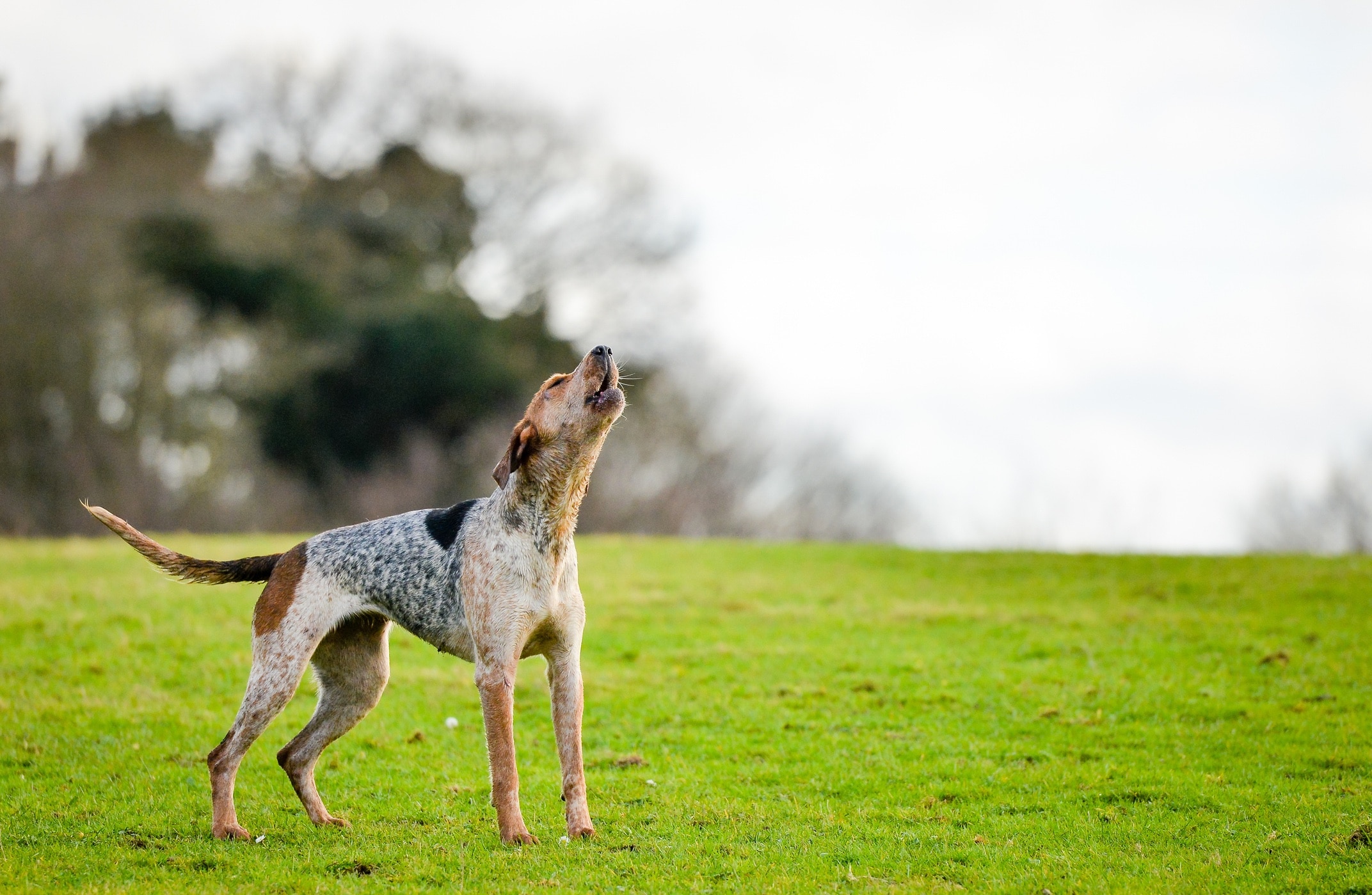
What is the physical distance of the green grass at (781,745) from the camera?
6.80 metres

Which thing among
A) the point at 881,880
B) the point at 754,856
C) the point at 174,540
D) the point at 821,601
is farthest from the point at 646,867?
the point at 174,540

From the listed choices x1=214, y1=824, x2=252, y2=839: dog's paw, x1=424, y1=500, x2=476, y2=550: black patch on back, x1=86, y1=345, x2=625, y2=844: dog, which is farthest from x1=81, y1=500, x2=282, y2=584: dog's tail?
x1=214, y1=824, x2=252, y2=839: dog's paw

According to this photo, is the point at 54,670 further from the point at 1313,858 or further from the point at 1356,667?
the point at 1356,667

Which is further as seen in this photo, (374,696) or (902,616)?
(902,616)

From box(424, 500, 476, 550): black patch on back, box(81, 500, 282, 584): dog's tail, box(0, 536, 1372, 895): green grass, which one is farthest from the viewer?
box(81, 500, 282, 584): dog's tail

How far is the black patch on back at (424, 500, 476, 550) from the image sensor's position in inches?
293

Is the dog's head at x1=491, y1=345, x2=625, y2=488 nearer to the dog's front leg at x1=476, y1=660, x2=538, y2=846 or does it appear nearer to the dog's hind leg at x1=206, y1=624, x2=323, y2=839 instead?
the dog's front leg at x1=476, y1=660, x2=538, y2=846

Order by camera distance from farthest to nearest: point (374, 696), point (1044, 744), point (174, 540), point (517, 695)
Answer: point (174, 540) → point (517, 695) → point (1044, 744) → point (374, 696)

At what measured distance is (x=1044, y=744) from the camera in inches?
381

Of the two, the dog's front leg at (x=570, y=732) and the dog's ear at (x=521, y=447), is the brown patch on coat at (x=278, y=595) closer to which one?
the dog's ear at (x=521, y=447)

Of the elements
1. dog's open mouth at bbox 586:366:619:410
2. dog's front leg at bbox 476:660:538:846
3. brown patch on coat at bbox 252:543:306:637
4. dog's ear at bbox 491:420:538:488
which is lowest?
dog's front leg at bbox 476:660:538:846

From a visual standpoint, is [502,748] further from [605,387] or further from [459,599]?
[605,387]

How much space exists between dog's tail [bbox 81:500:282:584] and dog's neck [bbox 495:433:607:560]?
1.74m

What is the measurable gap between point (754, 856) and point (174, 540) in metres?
16.6
